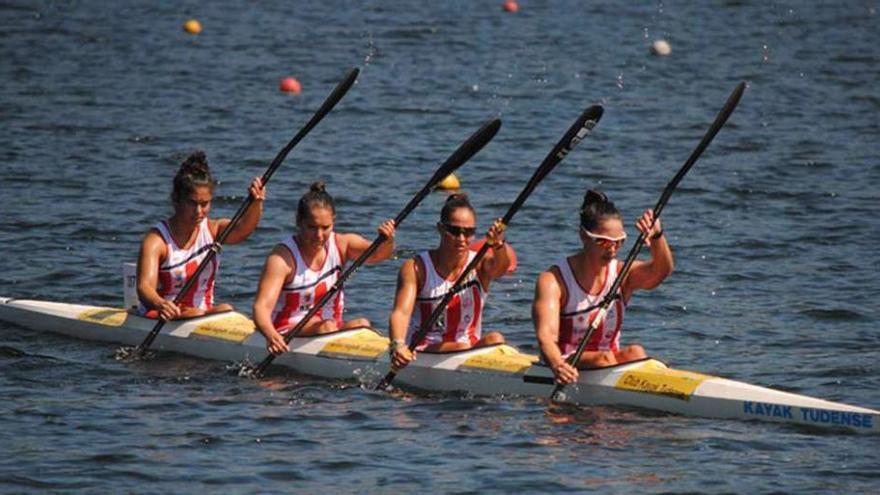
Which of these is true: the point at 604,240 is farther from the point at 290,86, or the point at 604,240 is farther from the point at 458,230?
the point at 290,86

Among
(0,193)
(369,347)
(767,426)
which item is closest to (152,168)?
(0,193)

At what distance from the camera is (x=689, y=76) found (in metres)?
32.0

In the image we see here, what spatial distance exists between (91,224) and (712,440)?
10.2 meters

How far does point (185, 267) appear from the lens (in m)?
14.5

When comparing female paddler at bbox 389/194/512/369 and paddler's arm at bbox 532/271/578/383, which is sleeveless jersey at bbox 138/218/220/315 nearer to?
female paddler at bbox 389/194/512/369

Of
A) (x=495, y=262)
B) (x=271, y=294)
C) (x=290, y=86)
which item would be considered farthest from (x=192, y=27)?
(x=495, y=262)

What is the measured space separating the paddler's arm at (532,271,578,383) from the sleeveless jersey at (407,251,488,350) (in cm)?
Result: 83

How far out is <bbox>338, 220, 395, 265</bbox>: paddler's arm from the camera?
13.4 m

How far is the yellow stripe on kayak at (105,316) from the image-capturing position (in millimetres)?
14945

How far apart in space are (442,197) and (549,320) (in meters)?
10.5

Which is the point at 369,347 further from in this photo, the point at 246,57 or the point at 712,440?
the point at 246,57

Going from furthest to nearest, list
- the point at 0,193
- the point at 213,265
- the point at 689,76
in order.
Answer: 1. the point at 689,76
2. the point at 0,193
3. the point at 213,265

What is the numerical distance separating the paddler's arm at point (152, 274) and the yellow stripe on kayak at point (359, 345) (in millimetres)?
1422

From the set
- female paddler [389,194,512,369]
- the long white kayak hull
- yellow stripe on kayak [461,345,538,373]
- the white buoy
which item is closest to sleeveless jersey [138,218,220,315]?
the long white kayak hull
